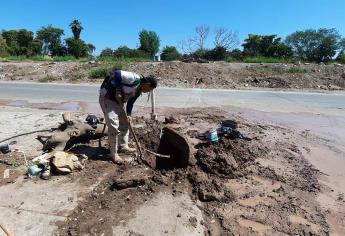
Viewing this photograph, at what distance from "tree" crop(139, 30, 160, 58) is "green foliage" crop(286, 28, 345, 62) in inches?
769

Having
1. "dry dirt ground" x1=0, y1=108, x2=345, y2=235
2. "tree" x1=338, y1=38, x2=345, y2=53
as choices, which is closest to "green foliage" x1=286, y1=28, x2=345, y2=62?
"tree" x1=338, y1=38, x2=345, y2=53

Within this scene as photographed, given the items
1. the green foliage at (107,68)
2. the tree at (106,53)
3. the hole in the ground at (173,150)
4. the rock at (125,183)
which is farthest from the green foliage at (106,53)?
the rock at (125,183)

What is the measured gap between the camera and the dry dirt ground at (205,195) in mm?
3765

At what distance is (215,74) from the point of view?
19969 millimetres

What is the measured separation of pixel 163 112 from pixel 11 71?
15849 millimetres

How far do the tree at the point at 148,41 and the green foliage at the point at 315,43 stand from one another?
64.1 ft

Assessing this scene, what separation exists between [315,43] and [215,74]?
107 feet

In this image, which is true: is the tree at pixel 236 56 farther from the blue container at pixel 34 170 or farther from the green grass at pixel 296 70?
the blue container at pixel 34 170

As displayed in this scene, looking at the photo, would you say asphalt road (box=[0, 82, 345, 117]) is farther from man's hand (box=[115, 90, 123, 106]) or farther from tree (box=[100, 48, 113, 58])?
tree (box=[100, 48, 113, 58])

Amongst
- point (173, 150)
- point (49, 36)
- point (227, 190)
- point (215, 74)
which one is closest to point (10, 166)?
point (173, 150)

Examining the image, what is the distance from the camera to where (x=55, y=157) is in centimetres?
504

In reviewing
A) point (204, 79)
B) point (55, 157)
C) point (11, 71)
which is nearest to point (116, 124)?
point (55, 157)

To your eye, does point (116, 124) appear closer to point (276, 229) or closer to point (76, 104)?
point (276, 229)

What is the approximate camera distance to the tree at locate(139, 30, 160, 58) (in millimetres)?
53625
